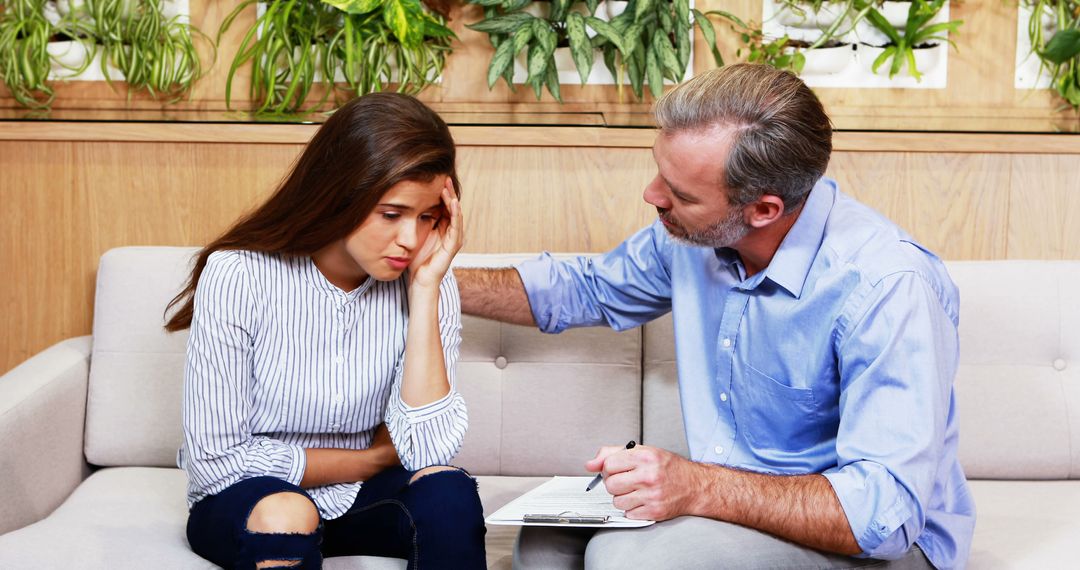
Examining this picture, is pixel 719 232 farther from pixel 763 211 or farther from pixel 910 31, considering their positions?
pixel 910 31

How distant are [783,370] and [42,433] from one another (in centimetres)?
122

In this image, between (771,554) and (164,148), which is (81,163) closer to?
(164,148)

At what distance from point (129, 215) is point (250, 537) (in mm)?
1026

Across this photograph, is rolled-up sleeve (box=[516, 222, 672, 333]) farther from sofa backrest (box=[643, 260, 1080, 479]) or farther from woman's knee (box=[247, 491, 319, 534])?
woman's knee (box=[247, 491, 319, 534])

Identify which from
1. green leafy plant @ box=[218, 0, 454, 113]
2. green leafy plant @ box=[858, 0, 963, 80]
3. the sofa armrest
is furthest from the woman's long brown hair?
green leafy plant @ box=[858, 0, 963, 80]

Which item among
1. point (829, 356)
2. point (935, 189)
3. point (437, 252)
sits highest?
point (935, 189)

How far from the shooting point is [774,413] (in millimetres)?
1485

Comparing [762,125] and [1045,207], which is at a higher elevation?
[762,125]

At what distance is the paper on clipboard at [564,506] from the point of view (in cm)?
134

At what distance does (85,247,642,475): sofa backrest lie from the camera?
186cm

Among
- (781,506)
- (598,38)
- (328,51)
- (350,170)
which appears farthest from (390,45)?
(781,506)

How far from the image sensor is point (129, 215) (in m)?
2.10

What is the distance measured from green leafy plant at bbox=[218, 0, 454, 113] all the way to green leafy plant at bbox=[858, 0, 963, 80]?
898 mm

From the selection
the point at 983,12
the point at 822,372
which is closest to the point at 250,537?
the point at 822,372
